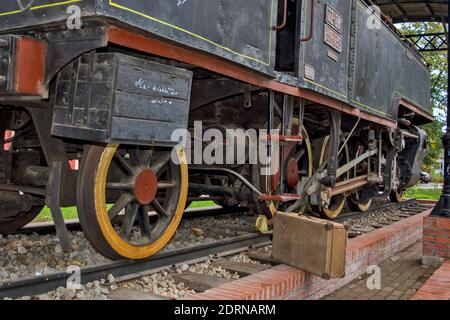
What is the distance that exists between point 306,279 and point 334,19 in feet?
10.0

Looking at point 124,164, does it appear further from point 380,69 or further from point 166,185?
point 380,69

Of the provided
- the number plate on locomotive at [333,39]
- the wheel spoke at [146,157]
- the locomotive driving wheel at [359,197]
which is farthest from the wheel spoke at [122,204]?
the locomotive driving wheel at [359,197]

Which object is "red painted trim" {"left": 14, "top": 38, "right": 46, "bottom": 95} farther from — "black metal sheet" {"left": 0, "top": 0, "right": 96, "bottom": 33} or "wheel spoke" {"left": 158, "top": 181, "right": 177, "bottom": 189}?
"wheel spoke" {"left": 158, "top": 181, "right": 177, "bottom": 189}

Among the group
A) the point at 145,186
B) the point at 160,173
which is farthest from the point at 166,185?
the point at 145,186

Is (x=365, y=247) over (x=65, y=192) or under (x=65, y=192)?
under

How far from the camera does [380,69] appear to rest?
23.7 ft

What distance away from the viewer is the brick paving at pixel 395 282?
13.6ft

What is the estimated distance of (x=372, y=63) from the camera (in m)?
6.85

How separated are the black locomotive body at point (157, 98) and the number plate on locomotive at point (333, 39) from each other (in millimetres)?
23

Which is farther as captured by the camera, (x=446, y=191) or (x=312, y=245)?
(x=446, y=191)

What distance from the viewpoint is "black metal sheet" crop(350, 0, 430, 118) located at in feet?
20.8
